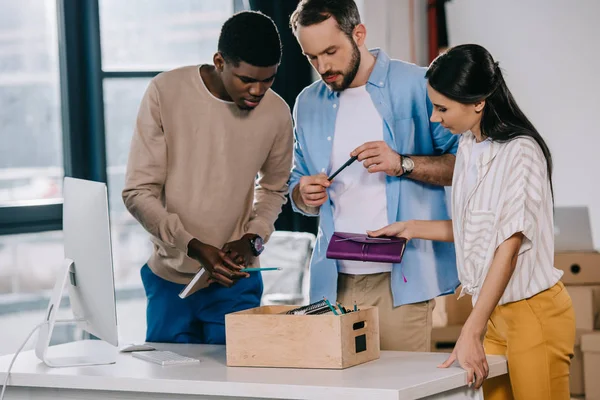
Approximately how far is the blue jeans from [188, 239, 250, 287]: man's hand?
0.19m

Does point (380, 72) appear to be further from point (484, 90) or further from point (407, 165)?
point (484, 90)

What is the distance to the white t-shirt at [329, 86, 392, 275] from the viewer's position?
2697 millimetres

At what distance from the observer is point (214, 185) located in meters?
2.76

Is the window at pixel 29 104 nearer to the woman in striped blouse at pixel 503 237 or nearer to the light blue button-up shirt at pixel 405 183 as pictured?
the light blue button-up shirt at pixel 405 183

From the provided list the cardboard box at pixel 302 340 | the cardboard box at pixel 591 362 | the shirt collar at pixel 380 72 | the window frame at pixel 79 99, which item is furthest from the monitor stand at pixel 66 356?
the cardboard box at pixel 591 362

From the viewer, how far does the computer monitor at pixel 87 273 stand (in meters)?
2.28

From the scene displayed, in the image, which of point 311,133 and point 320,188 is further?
point 311,133

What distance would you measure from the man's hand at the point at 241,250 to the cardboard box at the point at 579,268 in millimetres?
1798

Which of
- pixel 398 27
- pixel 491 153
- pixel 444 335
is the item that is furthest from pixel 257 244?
pixel 398 27

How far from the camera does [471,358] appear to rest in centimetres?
209

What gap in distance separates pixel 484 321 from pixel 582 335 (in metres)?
1.91

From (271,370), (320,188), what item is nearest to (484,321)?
(271,370)

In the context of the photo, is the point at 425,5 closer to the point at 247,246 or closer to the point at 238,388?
the point at 247,246

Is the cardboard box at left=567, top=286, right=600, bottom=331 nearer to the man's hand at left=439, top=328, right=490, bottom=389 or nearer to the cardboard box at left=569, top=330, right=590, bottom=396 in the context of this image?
the cardboard box at left=569, top=330, right=590, bottom=396
